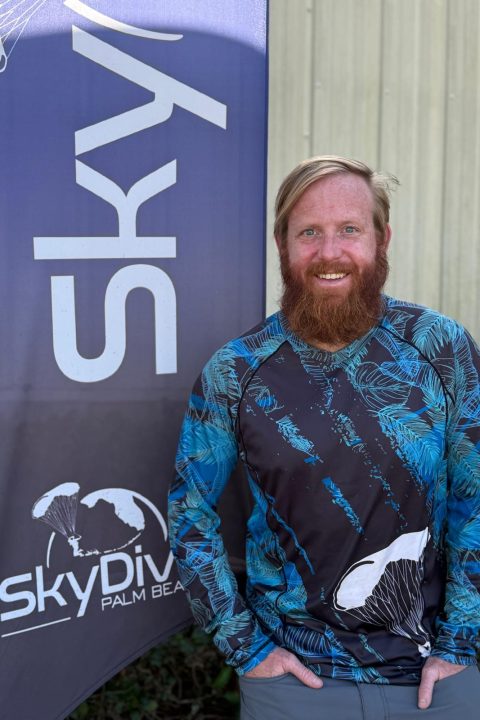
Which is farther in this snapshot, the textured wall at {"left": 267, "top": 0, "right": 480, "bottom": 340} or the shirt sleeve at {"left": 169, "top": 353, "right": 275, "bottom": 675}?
the textured wall at {"left": 267, "top": 0, "right": 480, "bottom": 340}

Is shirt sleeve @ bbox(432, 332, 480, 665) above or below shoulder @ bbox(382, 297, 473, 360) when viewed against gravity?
below

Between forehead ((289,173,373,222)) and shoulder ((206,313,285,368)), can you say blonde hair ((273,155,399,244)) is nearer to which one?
forehead ((289,173,373,222))

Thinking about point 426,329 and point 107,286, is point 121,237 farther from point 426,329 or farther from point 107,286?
point 426,329

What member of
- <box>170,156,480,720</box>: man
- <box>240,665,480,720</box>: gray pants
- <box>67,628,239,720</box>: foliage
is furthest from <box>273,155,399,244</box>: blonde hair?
<box>67,628,239,720</box>: foliage

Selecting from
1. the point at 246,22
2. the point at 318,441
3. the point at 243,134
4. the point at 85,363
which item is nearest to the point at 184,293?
the point at 85,363

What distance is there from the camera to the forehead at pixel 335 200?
2.07 m

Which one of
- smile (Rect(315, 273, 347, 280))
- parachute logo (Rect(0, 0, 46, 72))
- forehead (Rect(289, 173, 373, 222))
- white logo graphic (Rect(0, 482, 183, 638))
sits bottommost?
white logo graphic (Rect(0, 482, 183, 638))

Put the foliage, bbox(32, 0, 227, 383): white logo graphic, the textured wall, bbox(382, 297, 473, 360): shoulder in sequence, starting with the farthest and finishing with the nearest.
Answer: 1. the foliage
2. the textured wall
3. bbox(32, 0, 227, 383): white logo graphic
4. bbox(382, 297, 473, 360): shoulder

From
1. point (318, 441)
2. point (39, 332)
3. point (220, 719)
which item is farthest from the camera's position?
point (220, 719)

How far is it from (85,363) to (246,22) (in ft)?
3.69

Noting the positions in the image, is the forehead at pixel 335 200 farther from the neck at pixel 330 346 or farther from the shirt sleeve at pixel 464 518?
the shirt sleeve at pixel 464 518

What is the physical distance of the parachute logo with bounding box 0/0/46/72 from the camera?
80.0 inches

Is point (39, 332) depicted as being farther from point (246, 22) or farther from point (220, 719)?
point (220, 719)

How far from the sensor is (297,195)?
2096 millimetres
